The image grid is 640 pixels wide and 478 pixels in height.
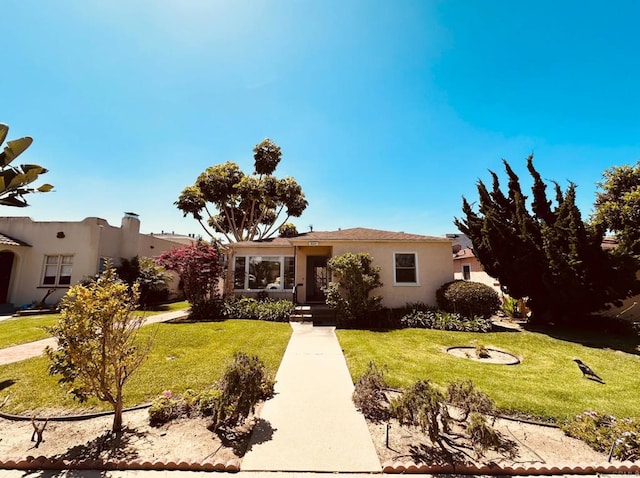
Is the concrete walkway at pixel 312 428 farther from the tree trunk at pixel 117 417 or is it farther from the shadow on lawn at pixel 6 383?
the shadow on lawn at pixel 6 383

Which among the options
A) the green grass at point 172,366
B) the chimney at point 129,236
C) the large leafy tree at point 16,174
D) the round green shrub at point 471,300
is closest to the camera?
the large leafy tree at point 16,174

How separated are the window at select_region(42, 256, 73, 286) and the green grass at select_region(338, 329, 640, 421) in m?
16.8

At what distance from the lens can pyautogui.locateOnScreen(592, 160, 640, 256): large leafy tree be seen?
10172 mm

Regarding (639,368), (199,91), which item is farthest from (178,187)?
(639,368)

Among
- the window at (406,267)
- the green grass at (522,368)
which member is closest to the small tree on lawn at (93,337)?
the green grass at (522,368)

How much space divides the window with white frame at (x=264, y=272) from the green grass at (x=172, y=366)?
416 centimetres

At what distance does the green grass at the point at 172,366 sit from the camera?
4.90 metres

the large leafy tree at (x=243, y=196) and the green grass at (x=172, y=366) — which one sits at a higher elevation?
the large leafy tree at (x=243, y=196)

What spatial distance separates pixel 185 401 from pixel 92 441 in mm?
1149

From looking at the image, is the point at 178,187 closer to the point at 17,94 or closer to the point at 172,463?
the point at 17,94

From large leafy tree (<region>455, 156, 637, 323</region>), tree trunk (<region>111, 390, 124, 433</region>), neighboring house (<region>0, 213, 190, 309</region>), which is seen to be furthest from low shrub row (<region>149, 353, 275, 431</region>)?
neighboring house (<region>0, 213, 190, 309</region>)

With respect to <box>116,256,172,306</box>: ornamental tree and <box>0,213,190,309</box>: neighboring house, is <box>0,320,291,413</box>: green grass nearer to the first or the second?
<box>116,256,172,306</box>: ornamental tree

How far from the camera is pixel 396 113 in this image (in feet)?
38.0

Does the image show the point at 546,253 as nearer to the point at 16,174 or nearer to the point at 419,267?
the point at 419,267
